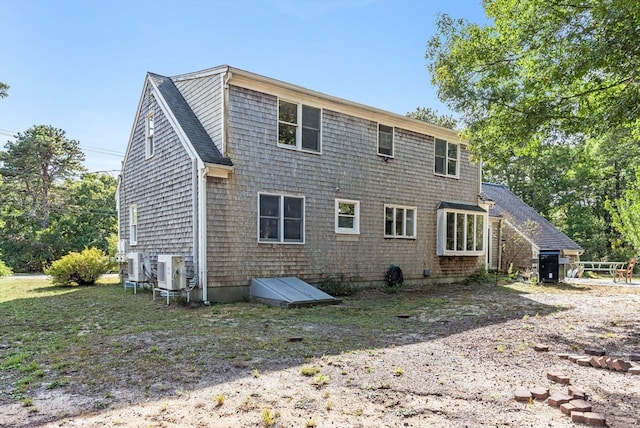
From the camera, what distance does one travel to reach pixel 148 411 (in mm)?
3260

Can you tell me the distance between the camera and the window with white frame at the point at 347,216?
11930 millimetres

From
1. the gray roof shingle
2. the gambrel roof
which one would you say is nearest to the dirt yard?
the gray roof shingle

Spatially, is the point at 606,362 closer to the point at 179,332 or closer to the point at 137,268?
the point at 179,332

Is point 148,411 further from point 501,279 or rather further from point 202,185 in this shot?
point 501,279

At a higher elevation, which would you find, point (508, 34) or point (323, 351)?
point (508, 34)

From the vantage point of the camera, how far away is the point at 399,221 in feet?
44.3

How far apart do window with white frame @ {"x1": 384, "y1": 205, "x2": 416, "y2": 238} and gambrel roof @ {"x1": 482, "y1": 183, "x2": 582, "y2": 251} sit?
245 inches

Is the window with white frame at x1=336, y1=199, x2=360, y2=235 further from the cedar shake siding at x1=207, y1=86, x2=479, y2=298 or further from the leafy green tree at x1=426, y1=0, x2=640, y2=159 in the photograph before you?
the leafy green tree at x1=426, y1=0, x2=640, y2=159

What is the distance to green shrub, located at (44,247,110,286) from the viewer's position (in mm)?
13711

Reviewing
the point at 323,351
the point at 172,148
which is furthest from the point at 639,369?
the point at 172,148

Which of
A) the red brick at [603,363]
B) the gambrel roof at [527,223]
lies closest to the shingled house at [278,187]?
the gambrel roof at [527,223]

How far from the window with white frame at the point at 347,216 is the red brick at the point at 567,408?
877cm

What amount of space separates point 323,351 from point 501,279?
13.8 m

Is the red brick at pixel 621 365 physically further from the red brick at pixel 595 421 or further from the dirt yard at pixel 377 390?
the red brick at pixel 595 421
